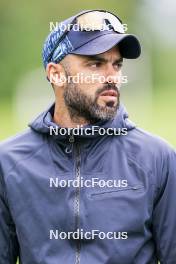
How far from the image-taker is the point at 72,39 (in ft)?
13.7

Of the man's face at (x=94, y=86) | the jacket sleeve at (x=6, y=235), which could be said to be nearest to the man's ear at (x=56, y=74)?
the man's face at (x=94, y=86)

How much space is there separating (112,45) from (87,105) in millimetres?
301

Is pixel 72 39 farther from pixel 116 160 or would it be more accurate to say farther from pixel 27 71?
pixel 27 71

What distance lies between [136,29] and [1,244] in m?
25.6

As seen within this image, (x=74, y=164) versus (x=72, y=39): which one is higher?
(x=72, y=39)

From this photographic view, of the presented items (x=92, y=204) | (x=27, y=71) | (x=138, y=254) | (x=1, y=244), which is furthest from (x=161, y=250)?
(x=27, y=71)

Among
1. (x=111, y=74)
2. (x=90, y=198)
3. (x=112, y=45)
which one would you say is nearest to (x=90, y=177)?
(x=90, y=198)

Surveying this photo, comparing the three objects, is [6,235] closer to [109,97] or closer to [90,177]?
[90,177]

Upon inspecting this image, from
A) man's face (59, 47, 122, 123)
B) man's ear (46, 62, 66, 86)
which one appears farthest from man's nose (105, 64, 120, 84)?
man's ear (46, 62, 66, 86)

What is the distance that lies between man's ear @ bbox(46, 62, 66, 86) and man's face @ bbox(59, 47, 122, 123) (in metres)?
0.06

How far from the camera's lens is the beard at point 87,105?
405 cm

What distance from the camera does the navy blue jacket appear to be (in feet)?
13.1

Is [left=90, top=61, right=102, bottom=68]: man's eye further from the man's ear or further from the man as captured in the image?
the man's ear

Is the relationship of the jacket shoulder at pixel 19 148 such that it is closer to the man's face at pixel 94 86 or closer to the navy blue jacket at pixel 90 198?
the navy blue jacket at pixel 90 198
